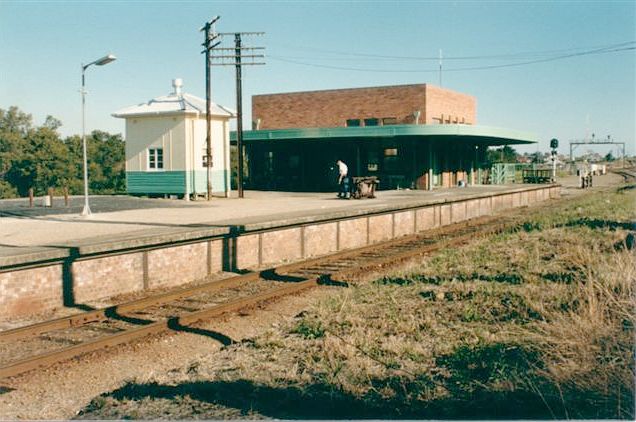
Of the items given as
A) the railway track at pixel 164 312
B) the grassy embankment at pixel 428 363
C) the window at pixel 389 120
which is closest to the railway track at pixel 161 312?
the railway track at pixel 164 312

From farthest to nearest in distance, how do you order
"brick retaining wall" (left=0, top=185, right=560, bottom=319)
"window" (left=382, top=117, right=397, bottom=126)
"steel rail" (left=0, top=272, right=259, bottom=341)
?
1. "window" (left=382, top=117, right=397, bottom=126)
2. "brick retaining wall" (left=0, top=185, right=560, bottom=319)
3. "steel rail" (left=0, top=272, right=259, bottom=341)

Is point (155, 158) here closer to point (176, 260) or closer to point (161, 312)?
point (176, 260)

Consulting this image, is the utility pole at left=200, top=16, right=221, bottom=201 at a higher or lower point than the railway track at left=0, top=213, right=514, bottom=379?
higher

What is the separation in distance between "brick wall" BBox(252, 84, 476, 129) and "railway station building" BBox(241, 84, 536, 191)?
6cm

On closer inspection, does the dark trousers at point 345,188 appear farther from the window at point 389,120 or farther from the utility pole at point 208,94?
the window at point 389,120

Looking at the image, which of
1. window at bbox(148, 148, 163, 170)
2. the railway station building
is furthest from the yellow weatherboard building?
the railway station building

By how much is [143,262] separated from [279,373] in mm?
5957

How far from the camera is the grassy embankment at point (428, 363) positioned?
5.16 metres

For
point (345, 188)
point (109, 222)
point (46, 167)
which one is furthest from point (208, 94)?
point (46, 167)

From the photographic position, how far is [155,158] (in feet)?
94.8

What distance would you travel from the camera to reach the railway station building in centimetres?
3312

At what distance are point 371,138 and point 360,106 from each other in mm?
7271

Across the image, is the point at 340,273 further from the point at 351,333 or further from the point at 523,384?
the point at 523,384

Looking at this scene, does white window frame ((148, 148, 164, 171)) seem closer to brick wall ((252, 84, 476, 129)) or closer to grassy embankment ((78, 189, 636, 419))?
brick wall ((252, 84, 476, 129))
